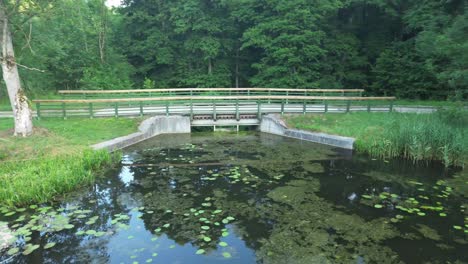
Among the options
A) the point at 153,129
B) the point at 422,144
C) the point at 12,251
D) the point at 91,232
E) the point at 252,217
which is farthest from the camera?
the point at 153,129

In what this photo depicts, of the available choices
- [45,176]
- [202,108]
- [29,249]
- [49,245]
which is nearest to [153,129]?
[202,108]

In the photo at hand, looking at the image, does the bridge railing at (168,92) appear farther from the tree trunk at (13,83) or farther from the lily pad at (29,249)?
the lily pad at (29,249)

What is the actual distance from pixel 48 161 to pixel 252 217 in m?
6.39

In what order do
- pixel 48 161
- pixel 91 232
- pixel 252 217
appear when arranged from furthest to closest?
pixel 48 161 < pixel 252 217 < pixel 91 232

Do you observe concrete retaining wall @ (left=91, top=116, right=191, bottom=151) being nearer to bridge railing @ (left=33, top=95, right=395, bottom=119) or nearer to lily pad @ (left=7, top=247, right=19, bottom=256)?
bridge railing @ (left=33, top=95, right=395, bottom=119)

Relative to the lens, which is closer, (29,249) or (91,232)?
(29,249)

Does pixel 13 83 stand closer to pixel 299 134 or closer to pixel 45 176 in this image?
pixel 45 176

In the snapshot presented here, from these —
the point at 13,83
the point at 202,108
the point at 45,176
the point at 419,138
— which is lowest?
the point at 45,176

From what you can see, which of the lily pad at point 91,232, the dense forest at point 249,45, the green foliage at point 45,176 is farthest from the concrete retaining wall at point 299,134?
the lily pad at point 91,232

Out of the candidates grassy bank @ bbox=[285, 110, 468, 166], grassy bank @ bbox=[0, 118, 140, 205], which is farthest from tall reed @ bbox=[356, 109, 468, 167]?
grassy bank @ bbox=[0, 118, 140, 205]

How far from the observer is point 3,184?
25.8 ft

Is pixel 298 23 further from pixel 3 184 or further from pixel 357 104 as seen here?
pixel 3 184

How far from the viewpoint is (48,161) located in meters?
9.43

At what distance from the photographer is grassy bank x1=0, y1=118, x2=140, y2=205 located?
7719 millimetres
